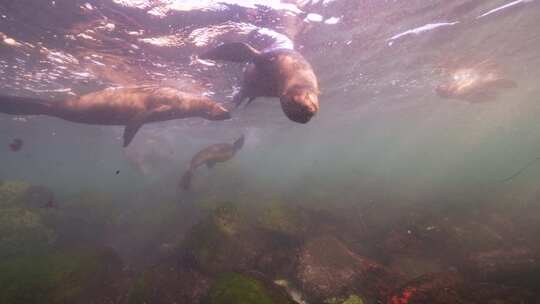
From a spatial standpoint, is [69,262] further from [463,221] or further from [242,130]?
[242,130]

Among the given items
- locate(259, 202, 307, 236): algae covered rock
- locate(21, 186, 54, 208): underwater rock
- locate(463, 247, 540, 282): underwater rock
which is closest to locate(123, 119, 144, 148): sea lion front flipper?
locate(259, 202, 307, 236): algae covered rock

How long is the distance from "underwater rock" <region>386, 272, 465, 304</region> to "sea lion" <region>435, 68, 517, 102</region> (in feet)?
57.3

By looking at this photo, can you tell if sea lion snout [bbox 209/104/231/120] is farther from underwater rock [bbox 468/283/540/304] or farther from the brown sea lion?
underwater rock [bbox 468/283/540/304]

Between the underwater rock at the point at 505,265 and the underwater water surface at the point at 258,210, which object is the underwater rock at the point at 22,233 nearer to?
the underwater water surface at the point at 258,210

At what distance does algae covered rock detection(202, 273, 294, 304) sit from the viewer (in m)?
4.29

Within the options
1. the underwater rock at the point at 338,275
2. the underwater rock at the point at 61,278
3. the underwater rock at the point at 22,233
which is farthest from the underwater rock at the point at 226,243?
the underwater rock at the point at 22,233

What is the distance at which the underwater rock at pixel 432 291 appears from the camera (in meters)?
4.82

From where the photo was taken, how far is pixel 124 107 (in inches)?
309

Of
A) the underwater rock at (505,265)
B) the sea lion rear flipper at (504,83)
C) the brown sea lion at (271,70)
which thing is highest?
the brown sea lion at (271,70)

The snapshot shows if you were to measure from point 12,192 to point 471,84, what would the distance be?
93.1 feet

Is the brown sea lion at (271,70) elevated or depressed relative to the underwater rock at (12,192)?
elevated

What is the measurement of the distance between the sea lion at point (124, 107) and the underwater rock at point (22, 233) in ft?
20.0

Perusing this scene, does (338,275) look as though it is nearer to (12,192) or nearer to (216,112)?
(216,112)

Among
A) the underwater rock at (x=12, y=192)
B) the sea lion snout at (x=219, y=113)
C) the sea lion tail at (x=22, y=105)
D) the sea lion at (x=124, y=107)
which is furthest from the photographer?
the underwater rock at (x=12, y=192)
